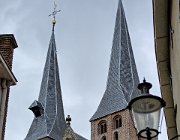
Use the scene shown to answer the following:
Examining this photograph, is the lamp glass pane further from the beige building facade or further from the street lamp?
the beige building facade

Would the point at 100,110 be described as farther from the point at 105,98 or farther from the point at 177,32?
the point at 177,32

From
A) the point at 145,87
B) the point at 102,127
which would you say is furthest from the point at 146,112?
the point at 102,127

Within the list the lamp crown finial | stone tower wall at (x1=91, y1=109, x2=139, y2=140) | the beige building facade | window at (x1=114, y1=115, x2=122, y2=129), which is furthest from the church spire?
the lamp crown finial

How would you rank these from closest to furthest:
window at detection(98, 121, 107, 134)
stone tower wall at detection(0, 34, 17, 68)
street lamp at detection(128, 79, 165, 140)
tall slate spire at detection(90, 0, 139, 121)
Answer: street lamp at detection(128, 79, 165, 140) → stone tower wall at detection(0, 34, 17, 68) → tall slate spire at detection(90, 0, 139, 121) → window at detection(98, 121, 107, 134)

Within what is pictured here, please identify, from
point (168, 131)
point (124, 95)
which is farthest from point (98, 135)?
point (168, 131)

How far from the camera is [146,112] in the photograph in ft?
20.1

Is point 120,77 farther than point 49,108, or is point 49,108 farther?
point 49,108

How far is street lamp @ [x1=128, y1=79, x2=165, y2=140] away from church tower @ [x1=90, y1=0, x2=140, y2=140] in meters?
39.9

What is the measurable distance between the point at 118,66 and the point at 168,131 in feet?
133

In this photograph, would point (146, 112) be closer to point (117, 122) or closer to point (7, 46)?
point (7, 46)

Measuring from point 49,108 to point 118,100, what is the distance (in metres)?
6.35

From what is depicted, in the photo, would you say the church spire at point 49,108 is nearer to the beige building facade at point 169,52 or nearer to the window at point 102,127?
the window at point 102,127

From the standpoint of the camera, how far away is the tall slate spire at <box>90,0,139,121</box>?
48.1m

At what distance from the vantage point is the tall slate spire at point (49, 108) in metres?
47.1
